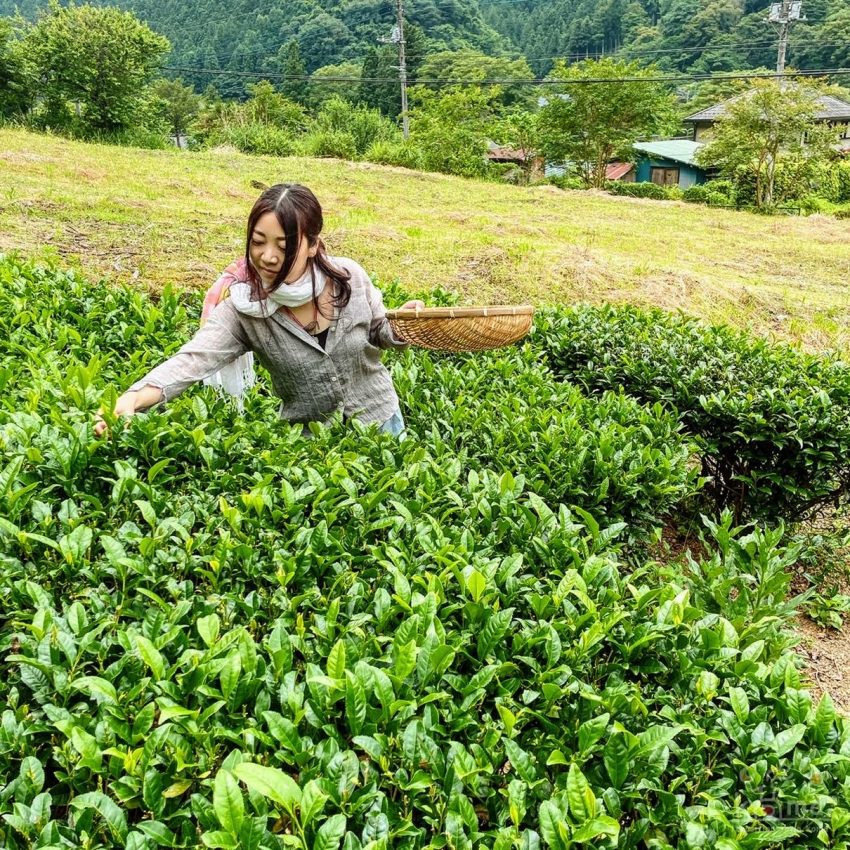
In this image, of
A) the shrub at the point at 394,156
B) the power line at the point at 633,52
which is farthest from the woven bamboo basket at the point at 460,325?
the power line at the point at 633,52

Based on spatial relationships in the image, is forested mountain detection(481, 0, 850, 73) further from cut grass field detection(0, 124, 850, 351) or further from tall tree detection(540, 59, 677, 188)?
cut grass field detection(0, 124, 850, 351)

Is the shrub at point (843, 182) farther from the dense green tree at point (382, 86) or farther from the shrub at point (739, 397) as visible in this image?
the shrub at point (739, 397)

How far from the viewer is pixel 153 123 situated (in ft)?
81.1

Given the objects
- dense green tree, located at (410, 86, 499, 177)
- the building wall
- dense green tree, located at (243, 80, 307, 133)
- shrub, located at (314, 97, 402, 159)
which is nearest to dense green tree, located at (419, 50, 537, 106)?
the building wall

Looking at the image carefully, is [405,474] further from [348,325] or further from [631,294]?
[631,294]

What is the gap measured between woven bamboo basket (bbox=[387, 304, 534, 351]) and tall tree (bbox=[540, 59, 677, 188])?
28.0m

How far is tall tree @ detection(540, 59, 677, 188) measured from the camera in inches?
1110

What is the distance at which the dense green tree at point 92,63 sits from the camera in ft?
69.5

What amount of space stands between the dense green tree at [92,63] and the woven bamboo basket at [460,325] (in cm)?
2243

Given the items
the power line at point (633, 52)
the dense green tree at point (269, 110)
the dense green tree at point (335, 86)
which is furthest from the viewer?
the power line at point (633, 52)

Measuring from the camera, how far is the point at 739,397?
3.52 meters

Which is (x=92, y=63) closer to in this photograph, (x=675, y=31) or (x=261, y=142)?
(x=261, y=142)

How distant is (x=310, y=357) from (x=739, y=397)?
2160mm

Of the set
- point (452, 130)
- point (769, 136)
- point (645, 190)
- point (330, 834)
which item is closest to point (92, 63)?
point (452, 130)
